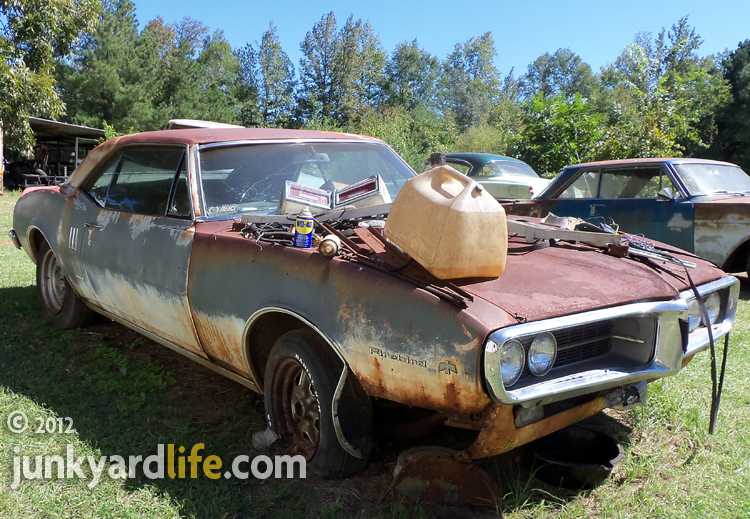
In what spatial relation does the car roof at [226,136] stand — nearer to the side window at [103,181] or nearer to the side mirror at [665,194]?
the side window at [103,181]

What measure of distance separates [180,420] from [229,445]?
41 cm

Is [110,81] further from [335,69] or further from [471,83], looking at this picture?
[471,83]

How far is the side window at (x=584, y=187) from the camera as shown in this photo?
6.83 metres

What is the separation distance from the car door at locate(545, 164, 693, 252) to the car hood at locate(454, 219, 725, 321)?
3496mm

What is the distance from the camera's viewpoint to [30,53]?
647 inches

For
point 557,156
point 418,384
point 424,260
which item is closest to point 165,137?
point 424,260

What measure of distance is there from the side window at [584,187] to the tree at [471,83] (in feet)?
190

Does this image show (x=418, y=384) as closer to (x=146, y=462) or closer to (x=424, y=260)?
(x=424, y=260)

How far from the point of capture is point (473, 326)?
188 cm

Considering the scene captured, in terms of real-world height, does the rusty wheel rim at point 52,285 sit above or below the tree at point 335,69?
below

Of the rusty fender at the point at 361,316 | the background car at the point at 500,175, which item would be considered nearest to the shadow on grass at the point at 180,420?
the rusty fender at the point at 361,316

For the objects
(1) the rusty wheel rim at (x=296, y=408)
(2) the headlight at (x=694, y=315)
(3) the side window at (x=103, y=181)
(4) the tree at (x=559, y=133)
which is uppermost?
(4) the tree at (x=559, y=133)

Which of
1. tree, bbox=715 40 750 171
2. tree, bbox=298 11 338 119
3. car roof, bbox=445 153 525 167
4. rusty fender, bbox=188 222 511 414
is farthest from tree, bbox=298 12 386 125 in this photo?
rusty fender, bbox=188 222 511 414

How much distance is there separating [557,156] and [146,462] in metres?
13.9
